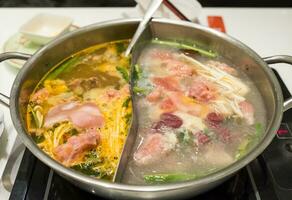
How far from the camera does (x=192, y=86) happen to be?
1938 millimetres

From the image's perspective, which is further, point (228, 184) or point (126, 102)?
point (126, 102)

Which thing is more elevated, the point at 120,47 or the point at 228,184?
the point at 120,47

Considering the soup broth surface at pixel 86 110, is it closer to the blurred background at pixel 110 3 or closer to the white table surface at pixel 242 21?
the white table surface at pixel 242 21

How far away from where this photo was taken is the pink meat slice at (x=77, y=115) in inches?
66.9

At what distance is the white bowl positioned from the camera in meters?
2.36

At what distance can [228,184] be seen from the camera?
1628 mm

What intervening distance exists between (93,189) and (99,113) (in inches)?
18.4

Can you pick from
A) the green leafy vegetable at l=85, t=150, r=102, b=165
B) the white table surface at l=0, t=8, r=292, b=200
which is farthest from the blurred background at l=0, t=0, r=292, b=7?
the green leafy vegetable at l=85, t=150, r=102, b=165

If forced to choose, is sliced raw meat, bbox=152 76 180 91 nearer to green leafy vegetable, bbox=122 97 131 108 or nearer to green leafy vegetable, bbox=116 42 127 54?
green leafy vegetable, bbox=122 97 131 108

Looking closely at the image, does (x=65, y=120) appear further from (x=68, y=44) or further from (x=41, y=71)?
(x=68, y=44)

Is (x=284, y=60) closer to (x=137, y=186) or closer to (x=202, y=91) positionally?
(x=202, y=91)

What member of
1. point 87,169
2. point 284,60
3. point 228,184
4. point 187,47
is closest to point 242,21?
point 187,47

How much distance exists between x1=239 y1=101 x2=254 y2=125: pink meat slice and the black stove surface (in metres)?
0.17

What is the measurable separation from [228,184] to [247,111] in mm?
367
